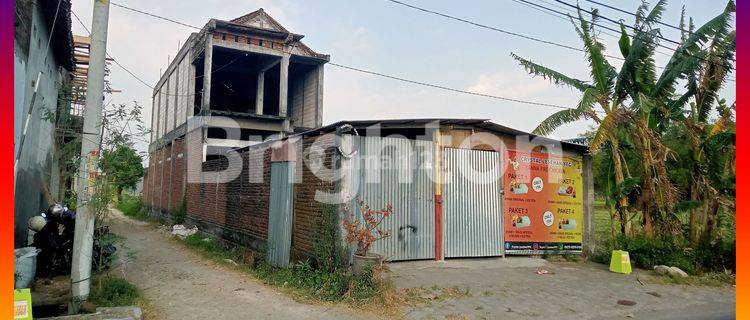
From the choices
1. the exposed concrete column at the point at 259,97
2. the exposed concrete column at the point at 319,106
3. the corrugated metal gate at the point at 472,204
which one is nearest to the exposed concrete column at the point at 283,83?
the exposed concrete column at the point at 259,97

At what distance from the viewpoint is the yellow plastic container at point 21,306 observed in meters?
4.35

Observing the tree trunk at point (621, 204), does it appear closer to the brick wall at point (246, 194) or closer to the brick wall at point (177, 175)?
the brick wall at point (246, 194)

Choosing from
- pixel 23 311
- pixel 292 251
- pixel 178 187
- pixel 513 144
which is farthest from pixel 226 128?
pixel 23 311

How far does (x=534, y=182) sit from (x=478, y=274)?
3306mm

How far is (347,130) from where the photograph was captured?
7.63m

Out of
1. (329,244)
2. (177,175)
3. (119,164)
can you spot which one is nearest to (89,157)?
(119,164)

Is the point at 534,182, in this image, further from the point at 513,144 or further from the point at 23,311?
the point at 23,311

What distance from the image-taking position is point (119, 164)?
622 cm

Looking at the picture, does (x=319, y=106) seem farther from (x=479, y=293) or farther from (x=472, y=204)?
(x=479, y=293)

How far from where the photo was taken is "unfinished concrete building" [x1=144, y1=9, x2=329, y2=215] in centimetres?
1747

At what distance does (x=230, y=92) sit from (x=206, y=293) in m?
18.2

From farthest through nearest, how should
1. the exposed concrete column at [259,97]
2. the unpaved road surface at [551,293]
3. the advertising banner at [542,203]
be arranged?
the exposed concrete column at [259,97] → the advertising banner at [542,203] → the unpaved road surface at [551,293]

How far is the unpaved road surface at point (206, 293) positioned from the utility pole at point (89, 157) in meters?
1.05

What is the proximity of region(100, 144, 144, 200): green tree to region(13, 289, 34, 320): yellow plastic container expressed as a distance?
2027 millimetres
